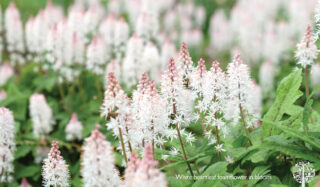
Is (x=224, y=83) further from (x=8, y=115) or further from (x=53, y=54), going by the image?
(x=53, y=54)

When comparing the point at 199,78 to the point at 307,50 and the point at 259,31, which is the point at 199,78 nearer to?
the point at 307,50

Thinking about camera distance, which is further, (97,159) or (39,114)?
(39,114)

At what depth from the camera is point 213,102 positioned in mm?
2715

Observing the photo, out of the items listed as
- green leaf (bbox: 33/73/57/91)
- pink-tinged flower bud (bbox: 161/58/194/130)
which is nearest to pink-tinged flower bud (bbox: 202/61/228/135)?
pink-tinged flower bud (bbox: 161/58/194/130)

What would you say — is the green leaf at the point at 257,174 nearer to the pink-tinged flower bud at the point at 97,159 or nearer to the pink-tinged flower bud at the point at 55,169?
the pink-tinged flower bud at the point at 97,159

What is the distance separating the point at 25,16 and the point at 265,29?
7145 mm

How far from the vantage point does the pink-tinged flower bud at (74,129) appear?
4961 mm

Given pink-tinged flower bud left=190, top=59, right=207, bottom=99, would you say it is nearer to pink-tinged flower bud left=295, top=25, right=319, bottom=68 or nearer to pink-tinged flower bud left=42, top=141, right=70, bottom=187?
pink-tinged flower bud left=295, top=25, right=319, bottom=68

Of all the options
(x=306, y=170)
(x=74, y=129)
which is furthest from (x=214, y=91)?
(x=74, y=129)

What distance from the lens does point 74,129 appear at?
5.00 meters

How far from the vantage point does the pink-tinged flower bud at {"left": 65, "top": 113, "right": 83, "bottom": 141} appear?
496 cm

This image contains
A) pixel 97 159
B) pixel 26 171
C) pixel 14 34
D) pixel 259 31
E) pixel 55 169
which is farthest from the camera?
pixel 259 31

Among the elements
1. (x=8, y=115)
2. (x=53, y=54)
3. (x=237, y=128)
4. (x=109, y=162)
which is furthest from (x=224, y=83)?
(x=53, y=54)

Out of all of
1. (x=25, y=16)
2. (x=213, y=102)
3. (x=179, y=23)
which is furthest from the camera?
(x=25, y=16)
